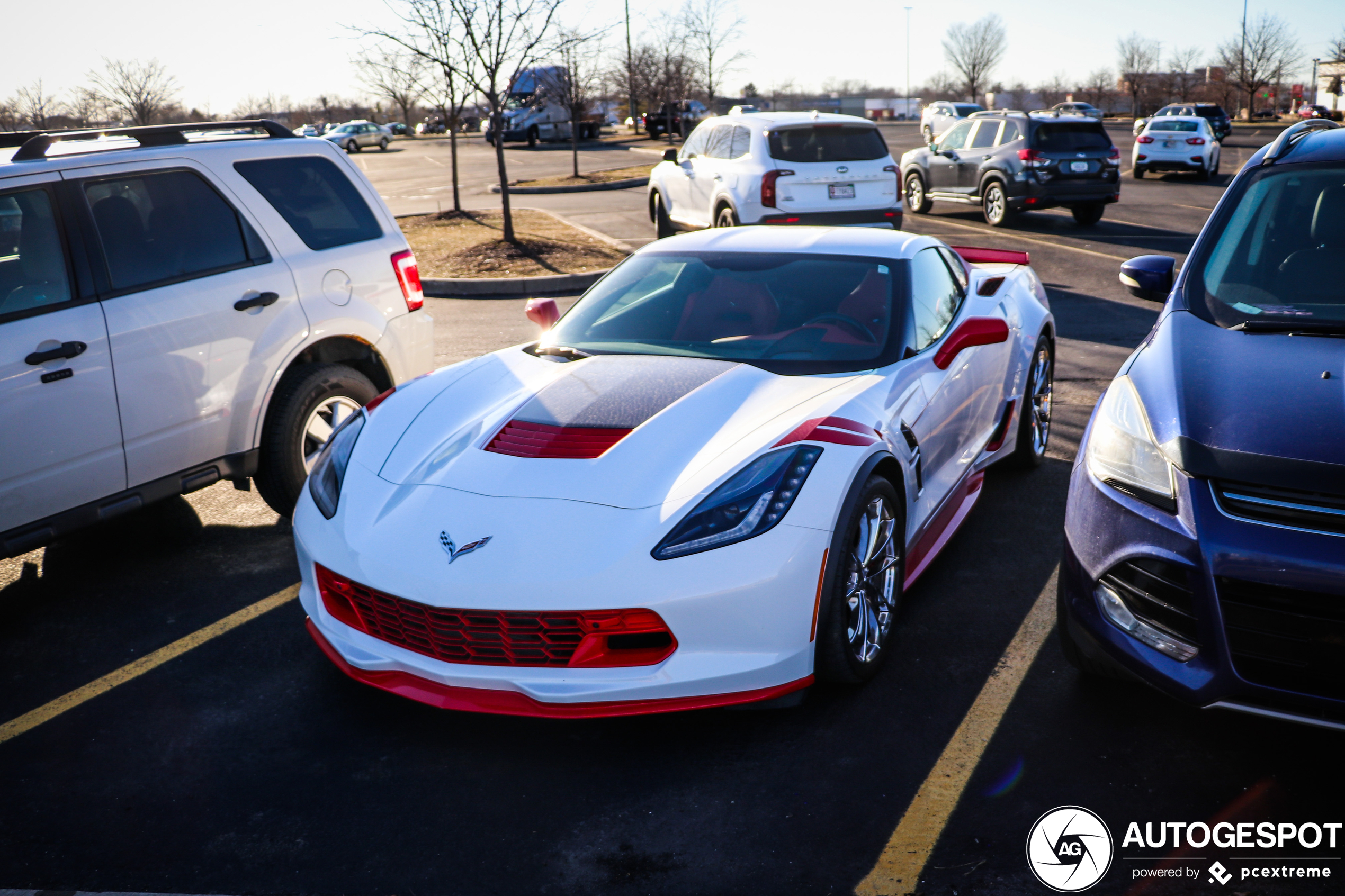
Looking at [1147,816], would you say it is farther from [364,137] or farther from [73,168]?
[364,137]

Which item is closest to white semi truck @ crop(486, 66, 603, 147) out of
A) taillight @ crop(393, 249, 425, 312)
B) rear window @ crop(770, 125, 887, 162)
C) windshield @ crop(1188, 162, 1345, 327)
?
rear window @ crop(770, 125, 887, 162)

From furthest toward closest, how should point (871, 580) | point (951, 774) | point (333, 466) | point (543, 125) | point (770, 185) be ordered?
point (543, 125) < point (770, 185) < point (333, 466) < point (871, 580) < point (951, 774)

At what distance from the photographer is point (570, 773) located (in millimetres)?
3098

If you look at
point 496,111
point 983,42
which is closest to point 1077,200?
point 496,111

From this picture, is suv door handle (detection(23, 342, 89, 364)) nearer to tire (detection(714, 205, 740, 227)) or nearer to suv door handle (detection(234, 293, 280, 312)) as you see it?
suv door handle (detection(234, 293, 280, 312))

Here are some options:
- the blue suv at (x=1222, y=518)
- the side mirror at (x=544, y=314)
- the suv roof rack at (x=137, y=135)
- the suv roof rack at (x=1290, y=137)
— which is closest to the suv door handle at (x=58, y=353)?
the suv roof rack at (x=137, y=135)

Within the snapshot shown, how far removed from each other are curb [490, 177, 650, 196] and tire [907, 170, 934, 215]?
7.27 m

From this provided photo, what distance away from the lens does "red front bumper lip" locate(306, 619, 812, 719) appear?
2.93 m

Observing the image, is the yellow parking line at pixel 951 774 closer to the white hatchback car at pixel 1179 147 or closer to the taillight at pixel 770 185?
the taillight at pixel 770 185

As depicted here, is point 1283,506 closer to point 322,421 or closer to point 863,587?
point 863,587

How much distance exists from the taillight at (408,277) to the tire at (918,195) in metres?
14.1

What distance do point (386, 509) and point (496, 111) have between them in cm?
1262

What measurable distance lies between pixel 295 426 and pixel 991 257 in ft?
13.4

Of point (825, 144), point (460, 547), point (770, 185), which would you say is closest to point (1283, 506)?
point (460, 547)
